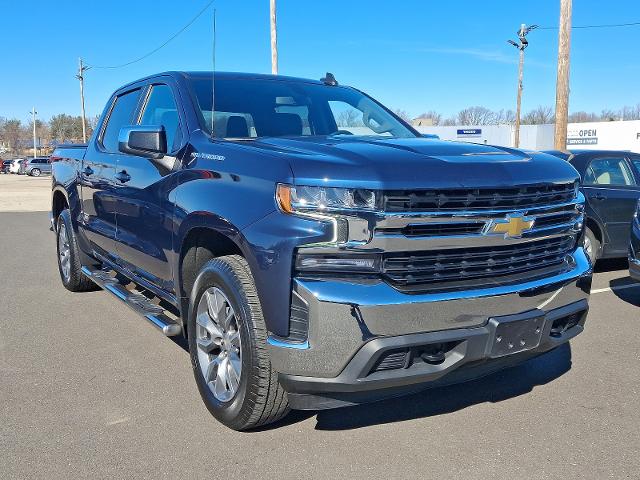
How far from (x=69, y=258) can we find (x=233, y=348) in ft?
12.8

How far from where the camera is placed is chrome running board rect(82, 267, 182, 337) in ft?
12.5

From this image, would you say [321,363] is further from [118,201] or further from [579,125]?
[579,125]

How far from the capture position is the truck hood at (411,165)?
2721 mm

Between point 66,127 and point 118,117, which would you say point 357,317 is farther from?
point 66,127

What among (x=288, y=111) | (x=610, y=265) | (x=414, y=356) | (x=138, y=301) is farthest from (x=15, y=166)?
(x=414, y=356)

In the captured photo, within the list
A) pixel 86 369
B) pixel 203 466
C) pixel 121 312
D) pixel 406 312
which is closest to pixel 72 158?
pixel 121 312

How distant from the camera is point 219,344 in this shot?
11.0 ft

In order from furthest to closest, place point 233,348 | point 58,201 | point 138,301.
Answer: point 58,201, point 138,301, point 233,348

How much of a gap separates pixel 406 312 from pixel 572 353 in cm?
255

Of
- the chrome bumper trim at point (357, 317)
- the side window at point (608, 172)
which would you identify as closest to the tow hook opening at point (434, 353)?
the chrome bumper trim at point (357, 317)

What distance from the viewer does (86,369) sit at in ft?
14.1

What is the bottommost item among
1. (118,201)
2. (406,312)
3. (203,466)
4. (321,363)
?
(203,466)

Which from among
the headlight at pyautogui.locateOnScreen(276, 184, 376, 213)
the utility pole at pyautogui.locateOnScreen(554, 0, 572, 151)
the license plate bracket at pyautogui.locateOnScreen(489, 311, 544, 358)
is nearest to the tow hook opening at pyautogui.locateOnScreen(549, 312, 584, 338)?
the license plate bracket at pyautogui.locateOnScreen(489, 311, 544, 358)

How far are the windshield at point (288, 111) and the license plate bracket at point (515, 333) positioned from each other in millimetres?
1766
